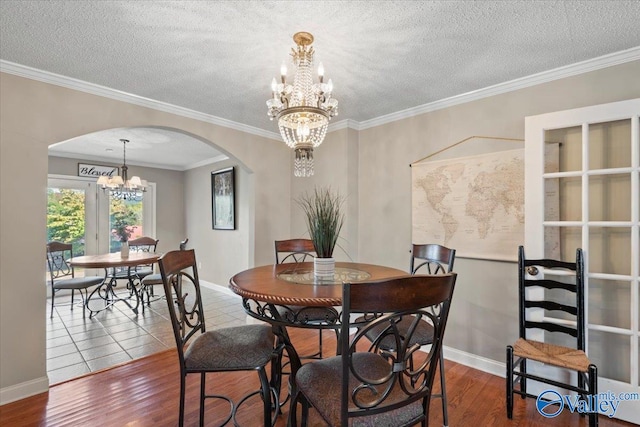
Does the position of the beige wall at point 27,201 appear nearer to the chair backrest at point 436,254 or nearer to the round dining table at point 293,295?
the round dining table at point 293,295

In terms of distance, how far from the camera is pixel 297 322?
1.56m

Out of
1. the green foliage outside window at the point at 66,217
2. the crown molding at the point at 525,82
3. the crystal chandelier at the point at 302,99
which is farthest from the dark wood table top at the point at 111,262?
the crown molding at the point at 525,82

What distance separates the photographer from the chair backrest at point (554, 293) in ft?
6.48

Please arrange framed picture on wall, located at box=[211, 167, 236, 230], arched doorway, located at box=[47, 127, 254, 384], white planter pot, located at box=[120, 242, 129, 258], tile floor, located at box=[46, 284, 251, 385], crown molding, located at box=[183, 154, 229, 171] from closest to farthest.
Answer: tile floor, located at box=[46, 284, 251, 385] < arched doorway, located at box=[47, 127, 254, 384] < white planter pot, located at box=[120, 242, 129, 258] < framed picture on wall, located at box=[211, 167, 236, 230] < crown molding, located at box=[183, 154, 229, 171]

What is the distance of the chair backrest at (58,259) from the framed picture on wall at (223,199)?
2.11 metres

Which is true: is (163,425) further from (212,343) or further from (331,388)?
(331,388)

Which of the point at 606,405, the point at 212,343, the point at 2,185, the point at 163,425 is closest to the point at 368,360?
the point at 212,343

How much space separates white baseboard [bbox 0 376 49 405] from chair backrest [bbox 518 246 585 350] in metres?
3.50

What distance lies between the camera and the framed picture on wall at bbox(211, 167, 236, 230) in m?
5.16

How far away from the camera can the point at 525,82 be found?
7.88 ft

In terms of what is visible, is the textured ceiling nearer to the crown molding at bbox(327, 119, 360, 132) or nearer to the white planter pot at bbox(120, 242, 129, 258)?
the crown molding at bbox(327, 119, 360, 132)

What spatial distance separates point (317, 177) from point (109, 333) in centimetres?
294

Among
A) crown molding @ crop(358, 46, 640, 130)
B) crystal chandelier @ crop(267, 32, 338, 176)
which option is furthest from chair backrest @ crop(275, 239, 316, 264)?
crown molding @ crop(358, 46, 640, 130)

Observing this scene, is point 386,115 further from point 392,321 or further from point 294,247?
point 392,321
